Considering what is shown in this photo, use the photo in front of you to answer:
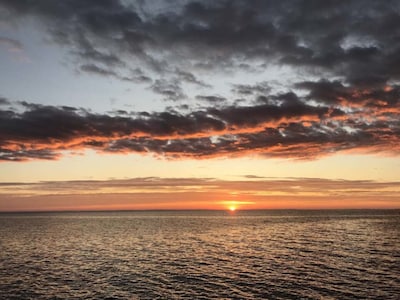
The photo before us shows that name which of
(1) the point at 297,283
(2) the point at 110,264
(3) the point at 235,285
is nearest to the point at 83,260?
(2) the point at 110,264

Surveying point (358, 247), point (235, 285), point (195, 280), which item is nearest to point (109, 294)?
point (195, 280)

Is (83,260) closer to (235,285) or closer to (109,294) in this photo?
(109,294)

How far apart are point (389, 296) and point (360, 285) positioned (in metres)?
4.93

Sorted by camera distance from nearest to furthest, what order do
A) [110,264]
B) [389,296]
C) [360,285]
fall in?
[389,296] → [360,285] → [110,264]

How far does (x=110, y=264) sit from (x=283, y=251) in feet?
109

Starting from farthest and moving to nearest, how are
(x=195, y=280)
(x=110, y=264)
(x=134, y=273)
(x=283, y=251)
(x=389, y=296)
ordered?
(x=283, y=251) → (x=110, y=264) → (x=134, y=273) → (x=195, y=280) → (x=389, y=296)

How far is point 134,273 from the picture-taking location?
51.1 meters

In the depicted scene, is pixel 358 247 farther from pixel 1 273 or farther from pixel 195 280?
pixel 1 273

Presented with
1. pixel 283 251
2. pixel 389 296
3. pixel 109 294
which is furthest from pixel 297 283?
pixel 283 251

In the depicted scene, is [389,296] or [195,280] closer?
[389,296]

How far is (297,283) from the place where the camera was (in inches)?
1721

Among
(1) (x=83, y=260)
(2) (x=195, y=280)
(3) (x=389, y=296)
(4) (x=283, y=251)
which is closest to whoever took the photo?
(3) (x=389, y=296)

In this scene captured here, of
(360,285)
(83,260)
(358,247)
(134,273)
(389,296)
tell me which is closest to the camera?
(389,296)

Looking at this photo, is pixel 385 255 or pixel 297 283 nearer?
pixel 297 283
